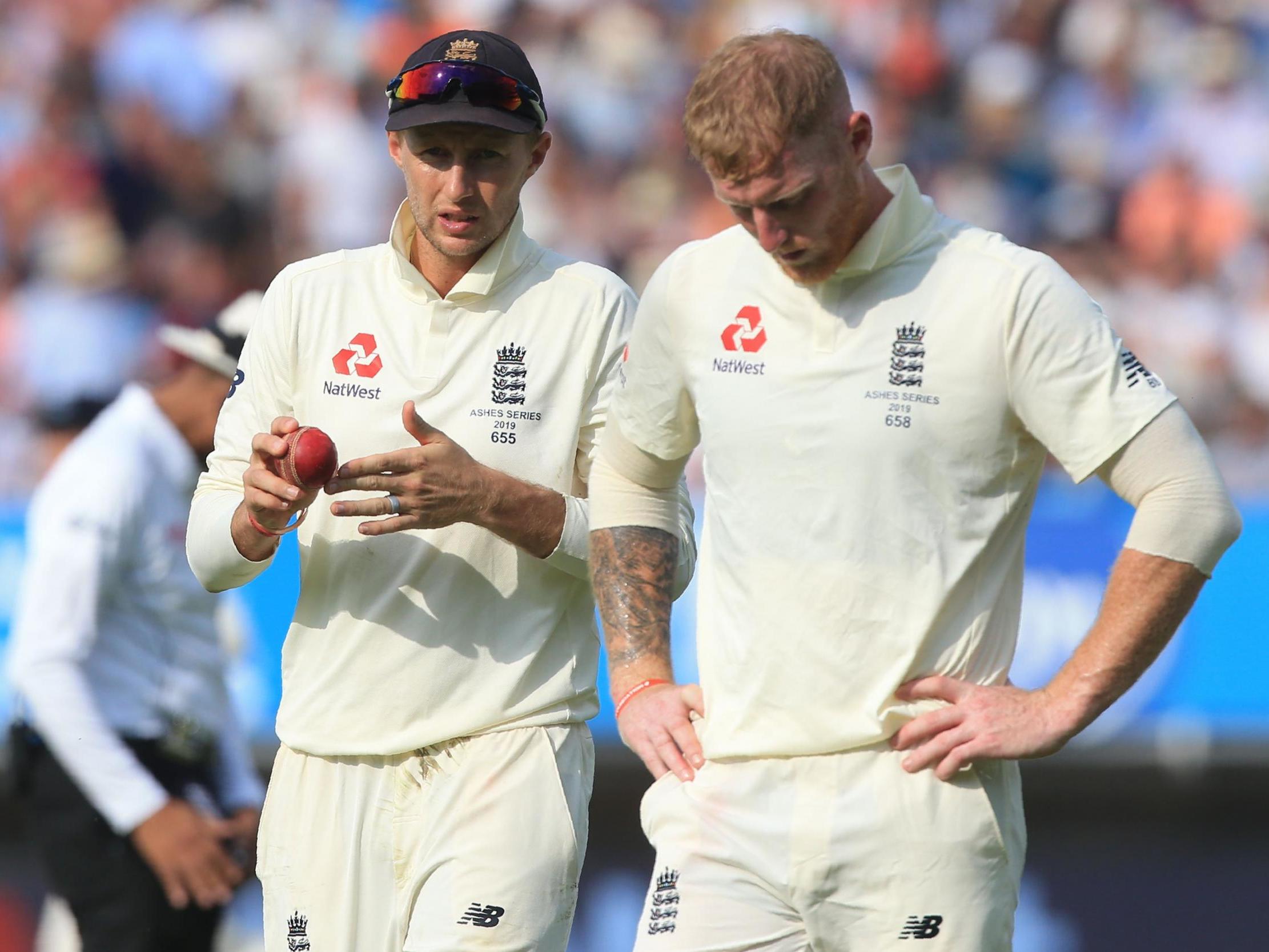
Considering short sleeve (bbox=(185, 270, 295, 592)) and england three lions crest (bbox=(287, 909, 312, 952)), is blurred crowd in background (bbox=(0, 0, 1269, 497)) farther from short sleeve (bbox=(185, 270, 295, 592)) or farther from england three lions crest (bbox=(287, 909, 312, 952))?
england three lions crest (bbox=(287, 909, 312, 952))

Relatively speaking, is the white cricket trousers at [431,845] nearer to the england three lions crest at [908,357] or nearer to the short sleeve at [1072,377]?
the england three lions crest at [908,357]

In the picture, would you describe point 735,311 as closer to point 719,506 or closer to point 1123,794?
point 719,506

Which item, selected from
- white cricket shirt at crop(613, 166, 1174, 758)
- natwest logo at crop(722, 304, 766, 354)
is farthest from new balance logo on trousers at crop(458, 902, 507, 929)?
natwest logo at crop(722, 304, 766, 354)

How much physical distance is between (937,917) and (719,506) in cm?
80

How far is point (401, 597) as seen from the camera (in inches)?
148

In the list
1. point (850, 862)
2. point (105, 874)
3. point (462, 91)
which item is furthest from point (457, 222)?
point (105, 874)

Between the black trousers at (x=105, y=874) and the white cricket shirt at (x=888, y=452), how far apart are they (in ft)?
7.38

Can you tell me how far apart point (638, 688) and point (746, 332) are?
0.72 m

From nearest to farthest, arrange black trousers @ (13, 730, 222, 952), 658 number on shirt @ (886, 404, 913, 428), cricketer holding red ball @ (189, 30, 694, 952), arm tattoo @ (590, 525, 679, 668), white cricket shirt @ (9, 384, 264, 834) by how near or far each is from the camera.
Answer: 658 number on shirt @ (886, 404, 913, 428) → arm tattoo @ (590, 525, 679, 668) → cricketer holding red ball @ (189, 30, 694, 952) → white cricket shirt @ (9, 384, 264, 834) → black trousers @ (13, 730, 222, 952)

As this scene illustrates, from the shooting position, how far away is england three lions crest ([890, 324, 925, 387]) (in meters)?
3.05

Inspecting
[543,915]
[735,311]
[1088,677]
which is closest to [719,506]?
[735,311]

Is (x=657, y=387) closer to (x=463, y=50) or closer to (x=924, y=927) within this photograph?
(x=463, y=50)

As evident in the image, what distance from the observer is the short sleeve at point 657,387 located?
3344mm

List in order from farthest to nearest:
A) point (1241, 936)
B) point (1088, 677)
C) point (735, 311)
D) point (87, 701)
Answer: point (1241, 936), point (87, 701), point (735, 311), point (1088, 677)
